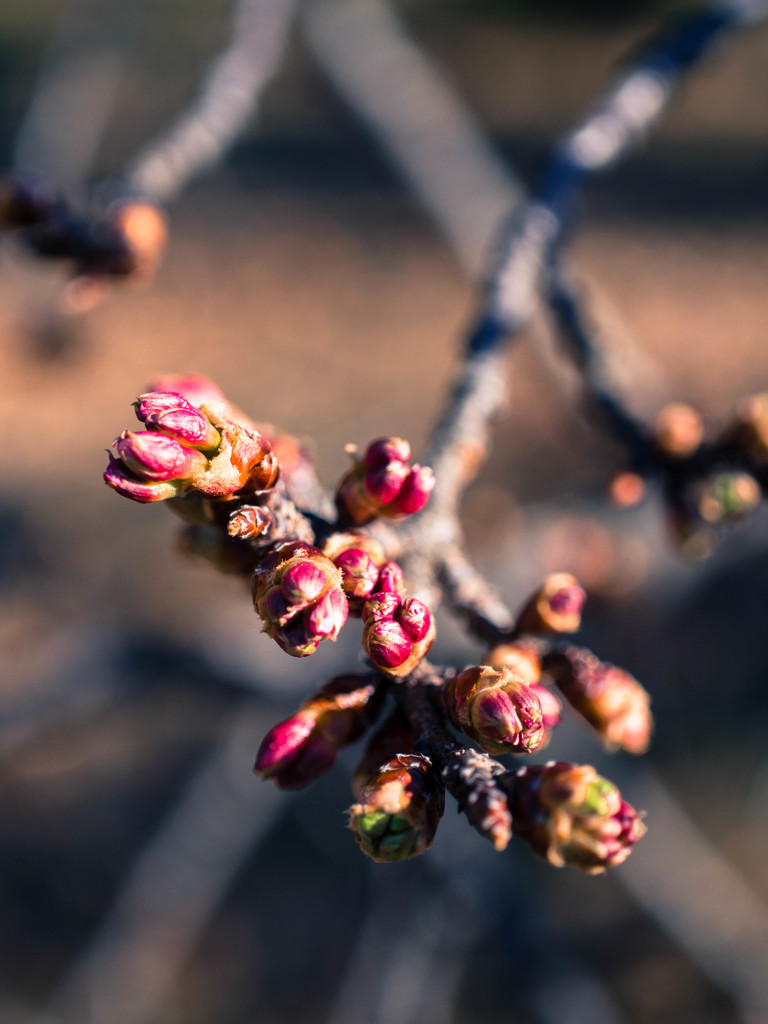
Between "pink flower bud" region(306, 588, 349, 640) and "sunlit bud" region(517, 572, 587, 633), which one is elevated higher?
"pink flower bud" region(306, 588, 349, 640)

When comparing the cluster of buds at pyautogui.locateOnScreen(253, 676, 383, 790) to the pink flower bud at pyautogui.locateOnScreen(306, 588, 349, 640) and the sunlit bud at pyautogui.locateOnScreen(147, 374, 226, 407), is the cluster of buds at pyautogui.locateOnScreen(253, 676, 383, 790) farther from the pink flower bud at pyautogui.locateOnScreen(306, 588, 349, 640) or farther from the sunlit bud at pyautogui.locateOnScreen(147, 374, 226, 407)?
the sunlit bud at pyautogui.locateOnScreen(147, 374, 226, 407)

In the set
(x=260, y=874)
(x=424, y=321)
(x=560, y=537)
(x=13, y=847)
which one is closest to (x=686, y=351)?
(x=424, y=321)

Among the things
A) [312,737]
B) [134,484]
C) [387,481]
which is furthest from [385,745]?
[134,484]

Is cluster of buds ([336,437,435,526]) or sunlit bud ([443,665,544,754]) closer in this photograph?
sunlit bud ([443,665,544,754])

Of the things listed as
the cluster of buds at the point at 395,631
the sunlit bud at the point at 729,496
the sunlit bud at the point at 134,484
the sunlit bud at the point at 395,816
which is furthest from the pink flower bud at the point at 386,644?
the sunlit bud at the point at 729,496

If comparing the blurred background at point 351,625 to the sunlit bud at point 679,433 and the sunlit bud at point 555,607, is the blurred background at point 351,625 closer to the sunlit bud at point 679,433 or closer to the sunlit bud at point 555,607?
the sunlit bud at point 679,433

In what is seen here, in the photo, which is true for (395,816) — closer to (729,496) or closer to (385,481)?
(385,481)

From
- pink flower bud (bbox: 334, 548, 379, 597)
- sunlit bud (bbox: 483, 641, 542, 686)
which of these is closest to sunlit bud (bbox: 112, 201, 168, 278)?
pink flower bud (bbox: 334, 548, 379, 597)
